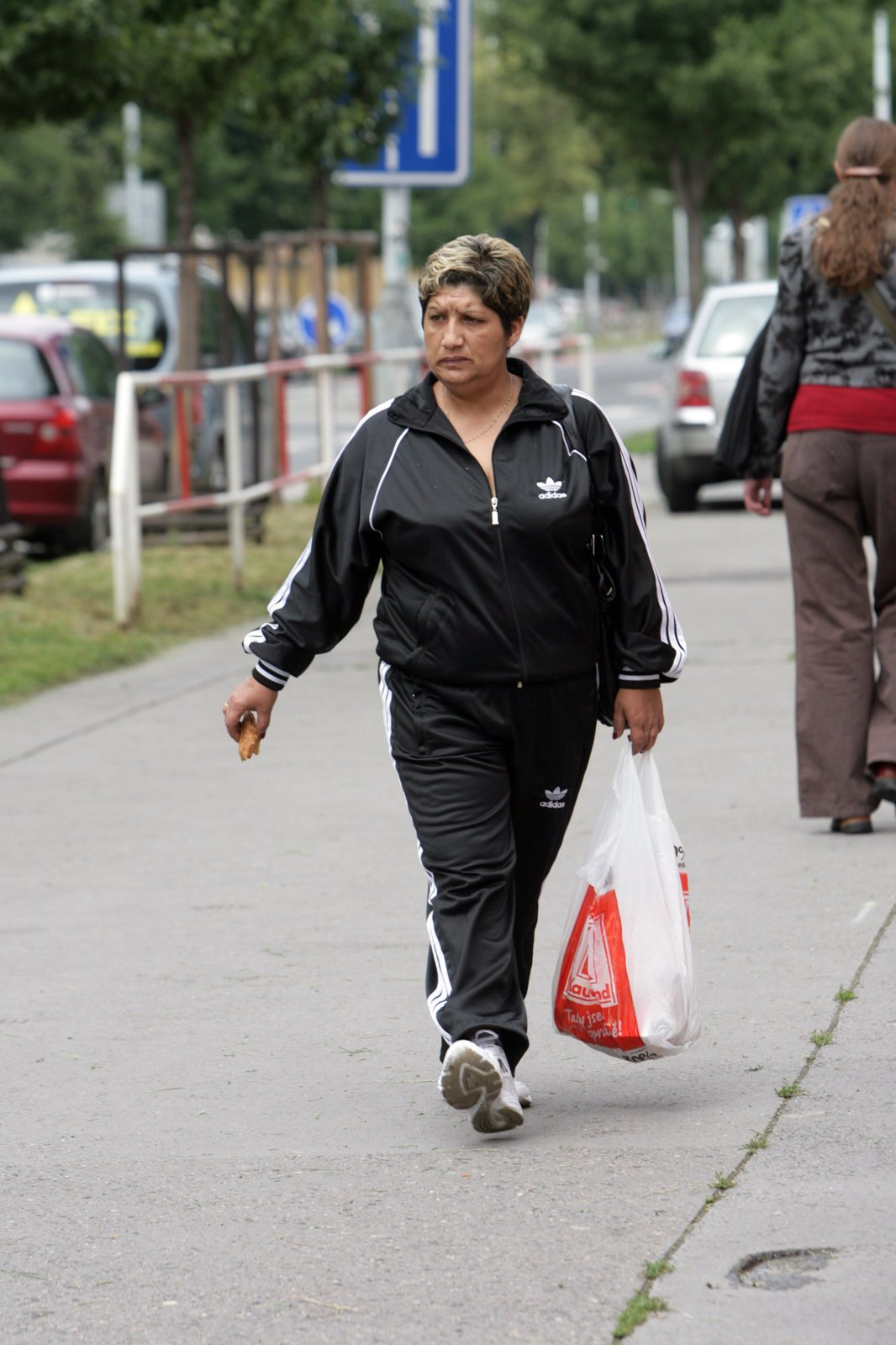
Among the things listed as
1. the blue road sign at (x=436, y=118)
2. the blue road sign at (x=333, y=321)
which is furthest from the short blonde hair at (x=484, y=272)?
the blue road sign at (x=333, y=321)

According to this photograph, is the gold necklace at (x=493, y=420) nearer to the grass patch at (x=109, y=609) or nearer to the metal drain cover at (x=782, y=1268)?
the metal drain cover at (x=782, y=1268)

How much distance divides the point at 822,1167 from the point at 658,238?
11268 centimetres

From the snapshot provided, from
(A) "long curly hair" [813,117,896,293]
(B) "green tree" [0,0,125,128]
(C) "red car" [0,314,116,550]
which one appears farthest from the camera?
(C) "red car" [0,314,116,550]

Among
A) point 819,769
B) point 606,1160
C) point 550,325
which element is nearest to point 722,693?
point 819,769

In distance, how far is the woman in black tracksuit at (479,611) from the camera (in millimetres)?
4281

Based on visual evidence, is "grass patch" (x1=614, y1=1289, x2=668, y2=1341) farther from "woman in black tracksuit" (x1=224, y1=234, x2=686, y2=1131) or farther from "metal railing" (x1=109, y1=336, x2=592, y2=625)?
"metal railing" (x1=109, y1=336, x2=592, y2=625)

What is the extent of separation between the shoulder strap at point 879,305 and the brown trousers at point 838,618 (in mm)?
320

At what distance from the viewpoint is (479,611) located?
4289mm

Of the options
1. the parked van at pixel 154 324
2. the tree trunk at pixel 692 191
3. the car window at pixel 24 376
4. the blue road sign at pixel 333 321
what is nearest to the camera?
the parked van at pixel 154 324

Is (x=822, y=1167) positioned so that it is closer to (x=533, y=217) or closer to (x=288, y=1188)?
(x=288, y=1188)

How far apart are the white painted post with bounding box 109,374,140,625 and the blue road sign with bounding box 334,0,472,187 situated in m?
5.44

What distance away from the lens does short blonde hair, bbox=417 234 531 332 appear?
14.1 ft

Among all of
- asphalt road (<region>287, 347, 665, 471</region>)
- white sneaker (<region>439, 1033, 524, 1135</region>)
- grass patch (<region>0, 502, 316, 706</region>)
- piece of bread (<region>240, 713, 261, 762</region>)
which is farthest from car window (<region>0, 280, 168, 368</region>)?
white sneaker (<region>439, 1033, 524, 1135</region>)

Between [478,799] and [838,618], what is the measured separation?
2669mm
